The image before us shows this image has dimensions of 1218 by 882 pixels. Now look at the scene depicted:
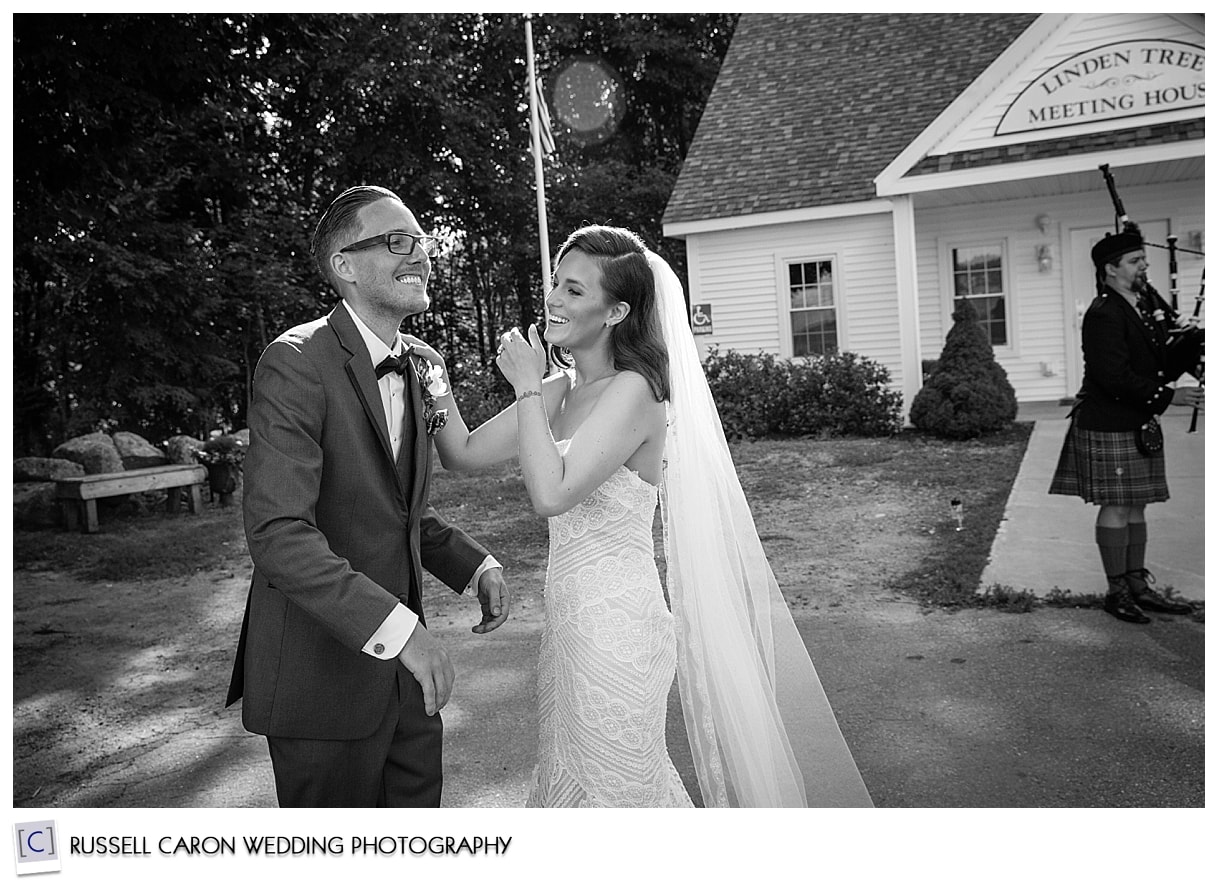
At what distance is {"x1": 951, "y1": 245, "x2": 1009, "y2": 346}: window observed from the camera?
13.5m

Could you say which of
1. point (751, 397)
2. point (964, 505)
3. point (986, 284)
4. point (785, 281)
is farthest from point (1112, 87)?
point (964, 505)

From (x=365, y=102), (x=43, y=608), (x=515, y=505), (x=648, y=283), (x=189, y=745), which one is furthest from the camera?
(x=365, y=102)

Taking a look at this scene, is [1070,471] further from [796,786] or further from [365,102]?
[365,102]

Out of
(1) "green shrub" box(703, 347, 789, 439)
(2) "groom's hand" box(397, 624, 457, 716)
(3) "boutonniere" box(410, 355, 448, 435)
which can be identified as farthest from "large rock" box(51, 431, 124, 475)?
(2) "groom's hand" box(397, 624, 457, 716)

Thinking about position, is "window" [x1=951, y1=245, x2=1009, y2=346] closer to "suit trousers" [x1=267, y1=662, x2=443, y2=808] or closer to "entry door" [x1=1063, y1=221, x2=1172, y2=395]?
"entry door" [x1=1063, y1=221, x2=1172, y2=395]

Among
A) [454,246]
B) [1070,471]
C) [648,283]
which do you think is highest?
[454,246]

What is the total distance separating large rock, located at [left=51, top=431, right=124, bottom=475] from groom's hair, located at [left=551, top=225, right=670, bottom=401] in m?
8.86

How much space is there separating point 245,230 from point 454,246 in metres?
4.76

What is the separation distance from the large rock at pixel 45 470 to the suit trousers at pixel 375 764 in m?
8.90

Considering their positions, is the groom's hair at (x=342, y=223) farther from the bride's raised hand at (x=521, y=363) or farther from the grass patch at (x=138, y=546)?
the grass patch at (x=138, y=546)

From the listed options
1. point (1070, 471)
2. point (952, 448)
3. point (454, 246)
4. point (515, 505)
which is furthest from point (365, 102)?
point (1070, 471)

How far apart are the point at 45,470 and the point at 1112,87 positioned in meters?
12.0

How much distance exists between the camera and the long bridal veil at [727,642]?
3.04 meters
